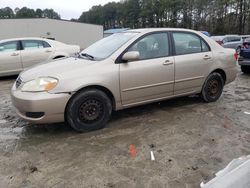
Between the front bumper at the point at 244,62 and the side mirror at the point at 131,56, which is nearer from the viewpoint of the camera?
the side mirror at the point at 131,56

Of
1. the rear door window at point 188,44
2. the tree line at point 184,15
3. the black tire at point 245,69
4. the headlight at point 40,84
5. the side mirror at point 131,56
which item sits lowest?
the black tire at point 245,69

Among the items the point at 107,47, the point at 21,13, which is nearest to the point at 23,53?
the point at 107,47

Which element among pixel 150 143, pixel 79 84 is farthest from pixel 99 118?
pixel 150 143

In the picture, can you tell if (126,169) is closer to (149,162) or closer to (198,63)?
(149,162)

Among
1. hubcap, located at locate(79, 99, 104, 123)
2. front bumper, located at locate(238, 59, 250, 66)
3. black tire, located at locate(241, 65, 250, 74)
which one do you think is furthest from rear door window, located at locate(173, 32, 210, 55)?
black tire, located at locate(241, 65, 250, 74)

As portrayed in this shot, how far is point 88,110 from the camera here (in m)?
4.19

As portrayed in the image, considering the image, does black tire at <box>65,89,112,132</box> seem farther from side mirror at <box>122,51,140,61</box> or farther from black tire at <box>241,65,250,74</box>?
black tire at <box>241,65,250,74</box>

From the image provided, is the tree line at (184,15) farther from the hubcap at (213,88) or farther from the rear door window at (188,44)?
the rear door window at (188,44)

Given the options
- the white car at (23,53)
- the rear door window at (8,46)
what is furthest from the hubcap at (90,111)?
the rear door window at (8,46)

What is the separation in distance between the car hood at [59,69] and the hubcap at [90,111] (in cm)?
48

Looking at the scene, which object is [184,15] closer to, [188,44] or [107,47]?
[188,44]

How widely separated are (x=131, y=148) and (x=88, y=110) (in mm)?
937

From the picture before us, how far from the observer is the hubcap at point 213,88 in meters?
5.62

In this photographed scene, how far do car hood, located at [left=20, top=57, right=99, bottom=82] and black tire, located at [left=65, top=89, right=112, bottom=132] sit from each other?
346 millimetres
